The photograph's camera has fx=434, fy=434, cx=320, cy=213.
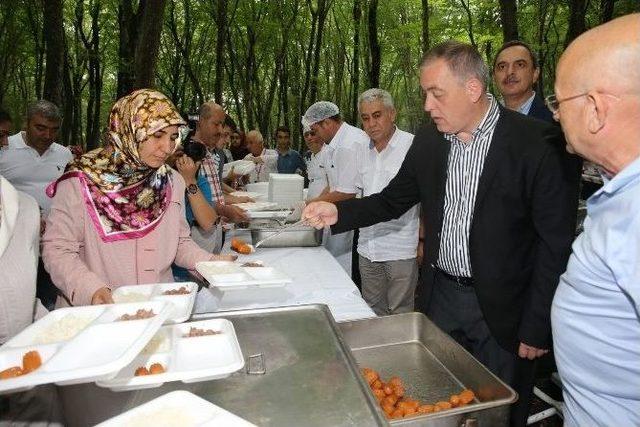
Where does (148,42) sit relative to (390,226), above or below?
above

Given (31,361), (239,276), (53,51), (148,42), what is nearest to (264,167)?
(148,42)

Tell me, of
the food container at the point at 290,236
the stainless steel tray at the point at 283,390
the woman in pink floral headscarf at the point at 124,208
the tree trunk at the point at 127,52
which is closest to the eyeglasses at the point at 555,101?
the stainless steel tray at the point at 283,390

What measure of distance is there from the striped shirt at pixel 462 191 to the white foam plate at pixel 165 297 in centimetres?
124

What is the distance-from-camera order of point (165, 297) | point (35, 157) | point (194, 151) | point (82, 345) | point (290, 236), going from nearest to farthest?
point (82, 345) < point (165, 297) < point (194, 151) < point (290, 236) < point (35, 157)

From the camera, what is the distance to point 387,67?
28641 millimetres

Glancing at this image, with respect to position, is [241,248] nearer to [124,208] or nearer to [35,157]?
[124,208]

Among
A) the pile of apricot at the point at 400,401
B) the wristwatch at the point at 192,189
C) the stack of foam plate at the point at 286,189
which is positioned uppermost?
the wristwatch at the point at 192,189

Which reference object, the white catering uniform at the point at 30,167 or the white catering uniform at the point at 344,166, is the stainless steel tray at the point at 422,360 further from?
the white catering uniform at the point at 30,167

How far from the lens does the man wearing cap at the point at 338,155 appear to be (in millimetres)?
3936

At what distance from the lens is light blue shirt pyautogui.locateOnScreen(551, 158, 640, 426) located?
1021mm

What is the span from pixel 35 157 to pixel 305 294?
3715 mm

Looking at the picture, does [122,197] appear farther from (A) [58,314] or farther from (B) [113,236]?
(A) [58,314]

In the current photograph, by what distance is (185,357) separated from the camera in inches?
49.9

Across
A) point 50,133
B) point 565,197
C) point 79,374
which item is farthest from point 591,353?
point 50,133
